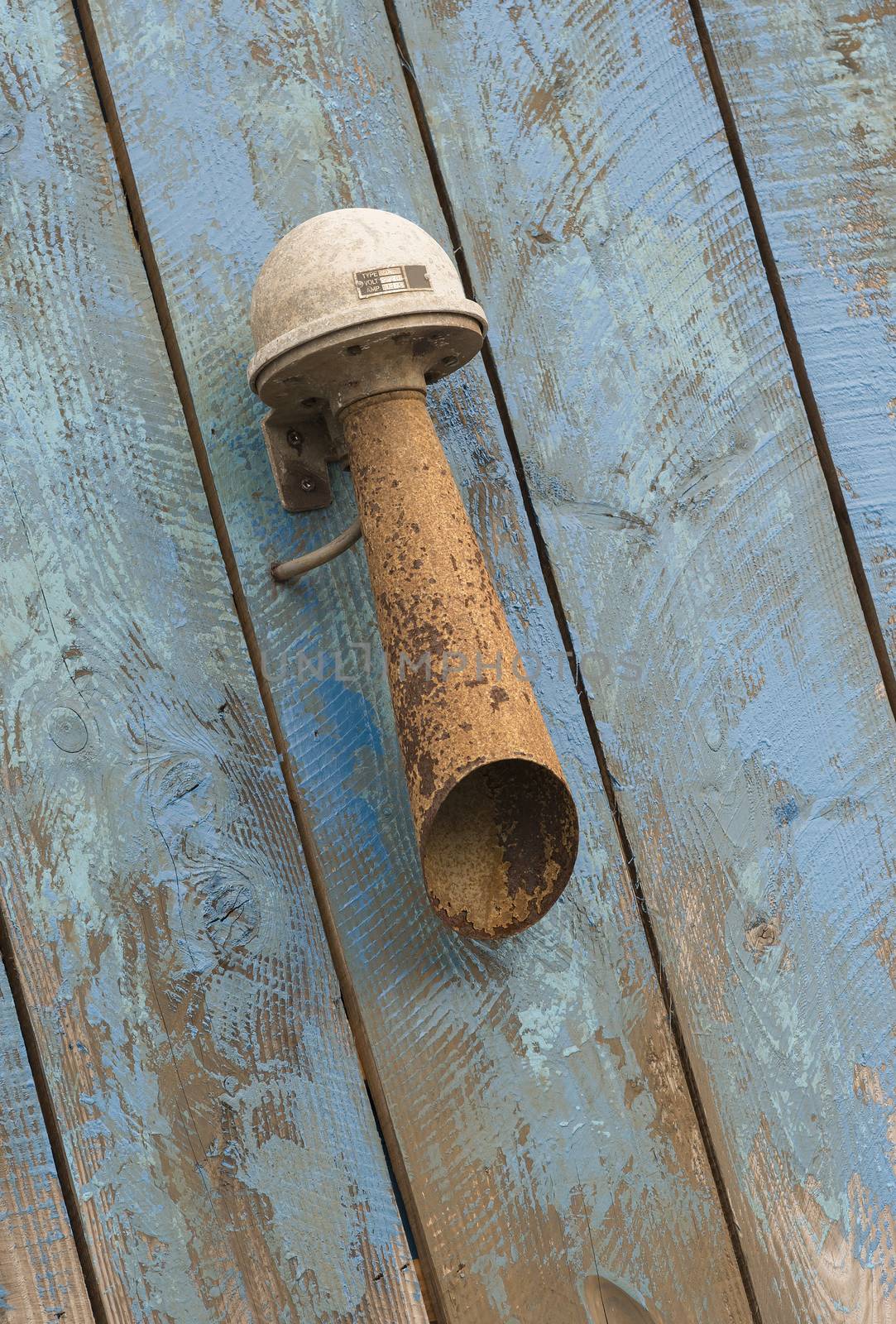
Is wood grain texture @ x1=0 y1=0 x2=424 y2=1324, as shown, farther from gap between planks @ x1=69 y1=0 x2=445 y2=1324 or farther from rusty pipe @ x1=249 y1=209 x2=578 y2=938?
rusty pipe @ x1=249 y1=209 x2=578 y2=938

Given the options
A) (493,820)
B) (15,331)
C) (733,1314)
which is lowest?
(733,1314)

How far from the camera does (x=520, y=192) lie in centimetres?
115

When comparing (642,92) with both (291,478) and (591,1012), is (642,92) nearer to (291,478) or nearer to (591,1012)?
(291,478)

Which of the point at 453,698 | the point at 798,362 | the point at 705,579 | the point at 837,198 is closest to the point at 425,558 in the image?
the point at 453,698

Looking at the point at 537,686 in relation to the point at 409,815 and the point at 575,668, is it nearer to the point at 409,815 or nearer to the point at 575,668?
the point at 575,668

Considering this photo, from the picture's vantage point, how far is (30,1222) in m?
0.98

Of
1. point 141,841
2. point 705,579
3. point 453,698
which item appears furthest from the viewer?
point 705,579

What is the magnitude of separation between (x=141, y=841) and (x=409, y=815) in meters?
0.22

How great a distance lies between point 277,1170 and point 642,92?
101cm

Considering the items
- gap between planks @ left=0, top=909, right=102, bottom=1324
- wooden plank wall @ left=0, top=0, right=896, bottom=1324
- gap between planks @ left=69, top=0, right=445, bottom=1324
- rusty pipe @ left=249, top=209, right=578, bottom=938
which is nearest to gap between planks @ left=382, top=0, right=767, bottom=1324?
wooden plank wall @ left=0, top=0, right=896, bottom=1324

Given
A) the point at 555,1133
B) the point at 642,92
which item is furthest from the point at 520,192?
→ the point at 555,1133

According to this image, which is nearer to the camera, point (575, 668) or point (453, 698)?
point (453, 698)

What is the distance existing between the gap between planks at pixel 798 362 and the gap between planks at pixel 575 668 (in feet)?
0.11

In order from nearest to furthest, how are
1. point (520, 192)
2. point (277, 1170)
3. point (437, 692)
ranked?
1. point (437, 692)
2. point (277, 1170)
3. point (520, 192)
